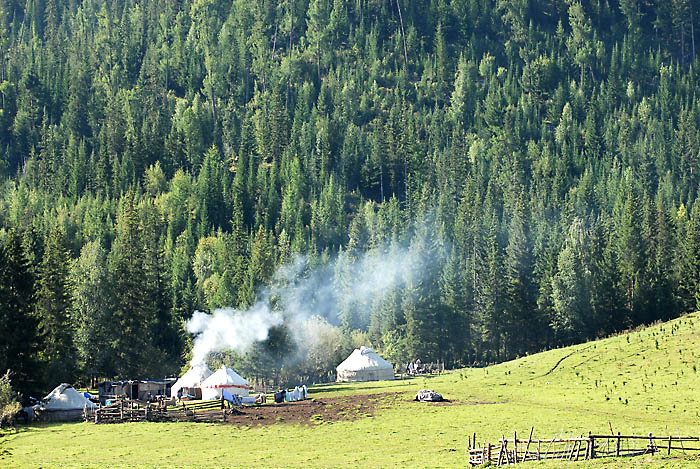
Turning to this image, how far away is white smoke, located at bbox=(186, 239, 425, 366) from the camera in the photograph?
119 m

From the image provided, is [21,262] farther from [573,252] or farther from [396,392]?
[573,252]

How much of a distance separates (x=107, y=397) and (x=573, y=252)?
234 ft

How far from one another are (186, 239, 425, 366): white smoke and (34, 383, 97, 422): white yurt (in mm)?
22311

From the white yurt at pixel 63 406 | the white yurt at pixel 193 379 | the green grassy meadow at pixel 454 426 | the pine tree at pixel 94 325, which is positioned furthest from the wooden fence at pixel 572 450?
the pine tree at pixel 94 325

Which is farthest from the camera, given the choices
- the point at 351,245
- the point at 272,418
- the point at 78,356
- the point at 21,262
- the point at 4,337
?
the point at 351,245

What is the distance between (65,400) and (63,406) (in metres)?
0.58

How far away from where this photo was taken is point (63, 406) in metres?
89.0

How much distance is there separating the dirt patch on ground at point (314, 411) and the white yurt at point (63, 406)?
44.9 feet

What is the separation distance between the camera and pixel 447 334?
144750 millimetres

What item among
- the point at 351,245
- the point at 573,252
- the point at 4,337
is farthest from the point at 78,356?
the point at 351,245

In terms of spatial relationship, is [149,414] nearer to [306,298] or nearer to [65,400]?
[65,400]

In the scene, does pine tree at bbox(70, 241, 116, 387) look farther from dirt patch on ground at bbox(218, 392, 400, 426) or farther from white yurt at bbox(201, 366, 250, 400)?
dirt patch on ground at bbox(218, 392, 400, 426)

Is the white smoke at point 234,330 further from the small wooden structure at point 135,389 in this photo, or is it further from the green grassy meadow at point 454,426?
the green grassy meadow at point 454,426

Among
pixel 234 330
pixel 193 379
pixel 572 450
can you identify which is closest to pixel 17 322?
pixel 193 379
